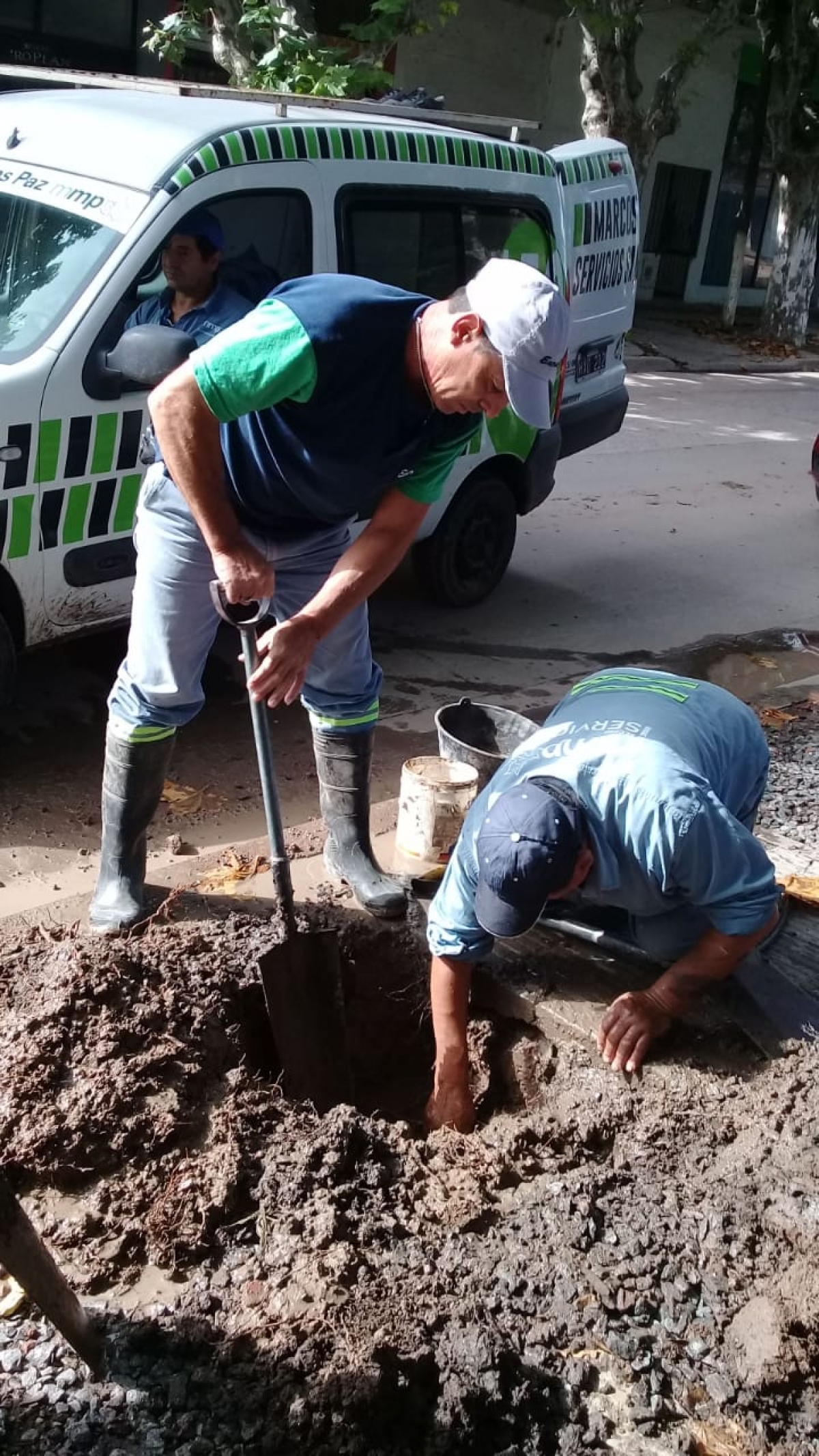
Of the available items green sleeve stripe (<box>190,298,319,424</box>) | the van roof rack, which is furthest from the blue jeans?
the van roof rack

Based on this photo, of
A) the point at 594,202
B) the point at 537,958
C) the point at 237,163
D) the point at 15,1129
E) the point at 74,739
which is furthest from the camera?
the point at 594,202

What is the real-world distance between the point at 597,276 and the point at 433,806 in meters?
4.29

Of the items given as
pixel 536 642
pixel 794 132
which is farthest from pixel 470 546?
pixel 794 132

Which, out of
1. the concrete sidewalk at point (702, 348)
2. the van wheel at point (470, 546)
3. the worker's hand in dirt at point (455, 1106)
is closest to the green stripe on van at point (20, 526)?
the worker's hand in dirt at point (455, 1106)

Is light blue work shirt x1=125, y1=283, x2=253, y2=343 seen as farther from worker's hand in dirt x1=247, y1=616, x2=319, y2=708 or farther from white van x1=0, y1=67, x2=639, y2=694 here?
worker's hand in dirt x1=247, y1=616, x2=319, y2=708

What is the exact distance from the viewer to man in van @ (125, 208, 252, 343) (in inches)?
169

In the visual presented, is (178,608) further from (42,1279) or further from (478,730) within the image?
(42,1279)

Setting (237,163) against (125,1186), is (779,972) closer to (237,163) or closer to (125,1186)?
(125,1186)

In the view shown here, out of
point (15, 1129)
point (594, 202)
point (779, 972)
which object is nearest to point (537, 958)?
point (779, 972)

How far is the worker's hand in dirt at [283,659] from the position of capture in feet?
9.82

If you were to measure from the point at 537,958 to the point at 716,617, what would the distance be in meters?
4.06

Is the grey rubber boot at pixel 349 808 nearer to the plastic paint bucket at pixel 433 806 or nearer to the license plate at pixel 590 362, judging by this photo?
the plastic paint bucket at pixel 433 806

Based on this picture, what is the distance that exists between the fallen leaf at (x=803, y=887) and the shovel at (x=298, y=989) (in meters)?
1.48

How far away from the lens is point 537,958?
351 centimetres
